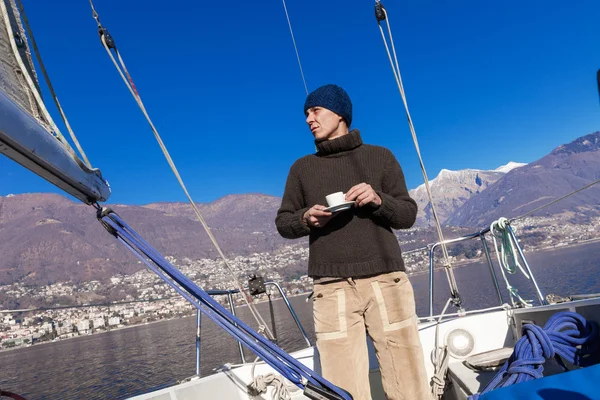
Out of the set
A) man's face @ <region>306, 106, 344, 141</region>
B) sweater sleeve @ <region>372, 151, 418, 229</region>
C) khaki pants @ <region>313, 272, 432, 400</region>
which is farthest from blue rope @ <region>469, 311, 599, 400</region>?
man's face @ <region>306, 106, 344, 141</region>

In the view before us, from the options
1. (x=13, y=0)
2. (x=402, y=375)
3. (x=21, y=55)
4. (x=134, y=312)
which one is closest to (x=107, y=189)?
(x=21, y=55)

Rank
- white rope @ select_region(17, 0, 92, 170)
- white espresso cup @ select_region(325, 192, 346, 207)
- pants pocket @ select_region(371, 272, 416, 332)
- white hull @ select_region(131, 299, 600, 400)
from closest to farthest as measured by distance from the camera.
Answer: white espresso cup @ select_region(325, 192, 346, 207) → pants pocket @ select_region(371, 272, 416, 332) → white rope @ select_region(17, 0, 92, 170) → white hull @ select_region(131, 299, 600, 400)

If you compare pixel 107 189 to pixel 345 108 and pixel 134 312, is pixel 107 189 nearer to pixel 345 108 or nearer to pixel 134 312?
pixel 345 108

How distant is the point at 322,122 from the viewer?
1.93 metres

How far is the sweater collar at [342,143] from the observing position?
1898mm

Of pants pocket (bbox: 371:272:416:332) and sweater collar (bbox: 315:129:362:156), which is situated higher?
sweater collar (bbox: 315:129:362:156)

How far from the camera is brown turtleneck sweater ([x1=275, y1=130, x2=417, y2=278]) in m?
1.69

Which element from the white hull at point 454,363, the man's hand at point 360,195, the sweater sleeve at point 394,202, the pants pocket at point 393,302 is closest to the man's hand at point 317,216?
the man's hand at point 360,195

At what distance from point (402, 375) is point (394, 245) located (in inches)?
20.9

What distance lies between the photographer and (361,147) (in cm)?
192

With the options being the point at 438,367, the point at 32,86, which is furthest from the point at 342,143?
the point at 438,367

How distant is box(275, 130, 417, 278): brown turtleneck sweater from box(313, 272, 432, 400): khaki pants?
8 centimetres

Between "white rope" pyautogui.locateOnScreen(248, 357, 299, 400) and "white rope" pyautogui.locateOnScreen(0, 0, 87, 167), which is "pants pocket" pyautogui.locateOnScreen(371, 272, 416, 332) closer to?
"white rope" pyautogui.locateOnScreen(248, 357, 299, 400)

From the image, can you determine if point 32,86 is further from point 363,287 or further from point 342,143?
point 363,287
